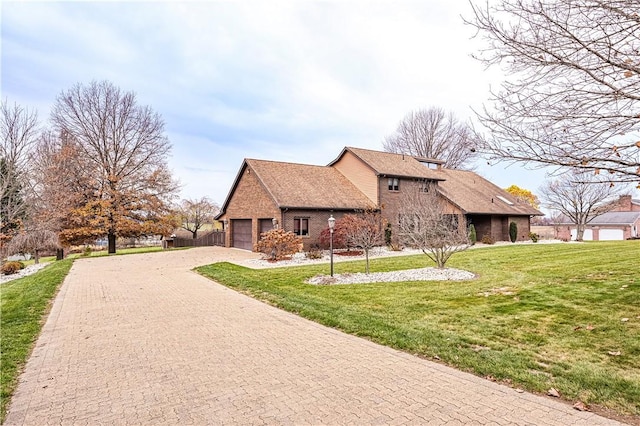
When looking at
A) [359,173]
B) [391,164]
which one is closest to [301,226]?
[359,173]

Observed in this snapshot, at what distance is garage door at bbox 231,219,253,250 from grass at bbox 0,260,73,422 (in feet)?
39.2

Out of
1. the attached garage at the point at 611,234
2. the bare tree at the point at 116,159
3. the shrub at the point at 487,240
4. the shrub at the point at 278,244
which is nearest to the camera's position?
the shrub at the point at 278,244

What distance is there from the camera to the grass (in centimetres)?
470

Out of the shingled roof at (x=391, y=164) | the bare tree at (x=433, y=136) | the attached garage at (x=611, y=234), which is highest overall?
the bare tree at (x=433, y=136)

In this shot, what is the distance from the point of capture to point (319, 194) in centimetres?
2289

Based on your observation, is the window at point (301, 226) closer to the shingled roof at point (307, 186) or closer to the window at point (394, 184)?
the shingled roof at point (307, 186)

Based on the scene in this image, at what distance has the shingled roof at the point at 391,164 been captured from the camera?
24.6 metres

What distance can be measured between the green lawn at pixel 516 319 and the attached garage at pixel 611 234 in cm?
3764

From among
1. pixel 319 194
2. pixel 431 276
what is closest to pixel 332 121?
pixel 319 194

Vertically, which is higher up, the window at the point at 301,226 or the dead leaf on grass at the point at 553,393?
the window at the point at 301,226

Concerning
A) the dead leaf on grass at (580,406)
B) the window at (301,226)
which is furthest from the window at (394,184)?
the dead leaf on grass at (580,406)

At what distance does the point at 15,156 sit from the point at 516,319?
819 inches

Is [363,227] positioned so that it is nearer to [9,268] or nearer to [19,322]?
[19,322]

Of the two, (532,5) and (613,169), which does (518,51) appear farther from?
(613,169)
